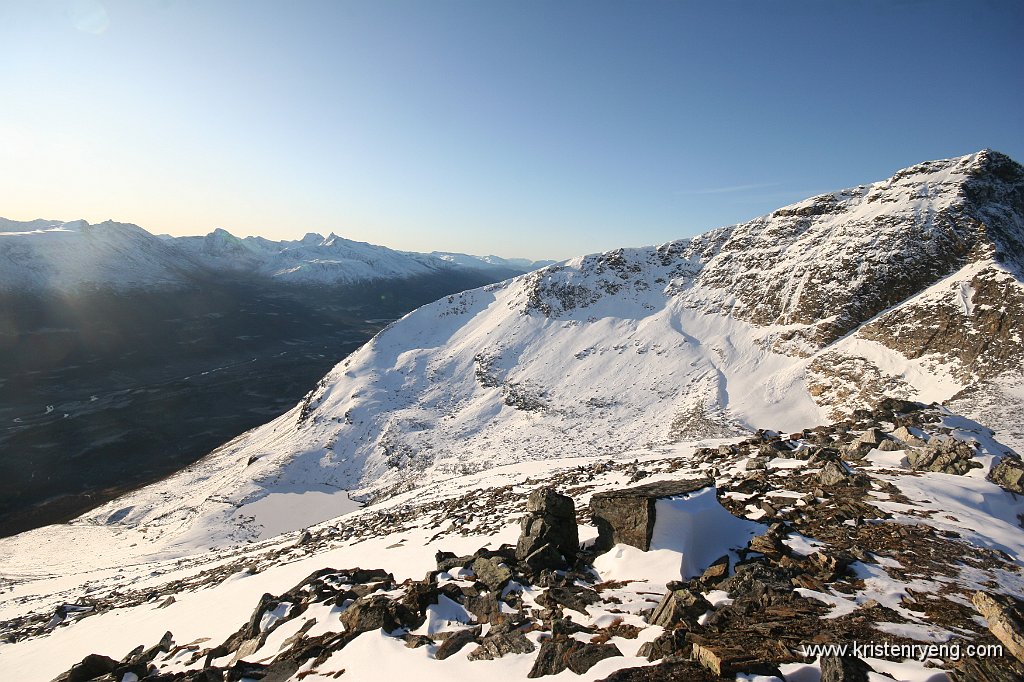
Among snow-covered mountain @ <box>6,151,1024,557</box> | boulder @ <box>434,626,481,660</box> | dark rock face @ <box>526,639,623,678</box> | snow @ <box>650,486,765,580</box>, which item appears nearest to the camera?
dark rock face @ <box>526,639,623,678</box>

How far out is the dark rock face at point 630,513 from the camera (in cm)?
888

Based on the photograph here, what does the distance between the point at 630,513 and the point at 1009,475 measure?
40.9 feet

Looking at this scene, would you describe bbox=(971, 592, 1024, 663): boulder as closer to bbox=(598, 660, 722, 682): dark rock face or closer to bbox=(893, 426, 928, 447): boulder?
bbox=(598, 660, 722, 682): dark rock face

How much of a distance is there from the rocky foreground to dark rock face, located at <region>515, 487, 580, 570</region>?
1.8 inches

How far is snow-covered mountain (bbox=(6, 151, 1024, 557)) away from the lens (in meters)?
33.1

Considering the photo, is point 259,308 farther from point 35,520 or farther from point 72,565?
point 72,565

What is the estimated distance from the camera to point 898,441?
16.0 meters

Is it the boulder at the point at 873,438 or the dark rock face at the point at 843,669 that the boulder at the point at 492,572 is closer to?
the dark rock face at the point at 843,669

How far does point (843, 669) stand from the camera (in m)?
4.73

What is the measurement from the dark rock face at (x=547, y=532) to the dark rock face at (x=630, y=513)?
618mm

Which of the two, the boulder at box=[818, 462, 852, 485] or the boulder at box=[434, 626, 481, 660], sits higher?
the boulder at box=[818, 462, 852, 485]

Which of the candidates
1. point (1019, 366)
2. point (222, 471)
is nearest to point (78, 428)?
point (222, 471)

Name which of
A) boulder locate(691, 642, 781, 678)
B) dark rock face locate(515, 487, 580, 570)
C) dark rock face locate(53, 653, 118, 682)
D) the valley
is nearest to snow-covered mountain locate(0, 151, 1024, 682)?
boulder locate(691, 642, 781, 678)

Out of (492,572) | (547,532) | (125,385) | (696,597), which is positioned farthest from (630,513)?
(125,385)
